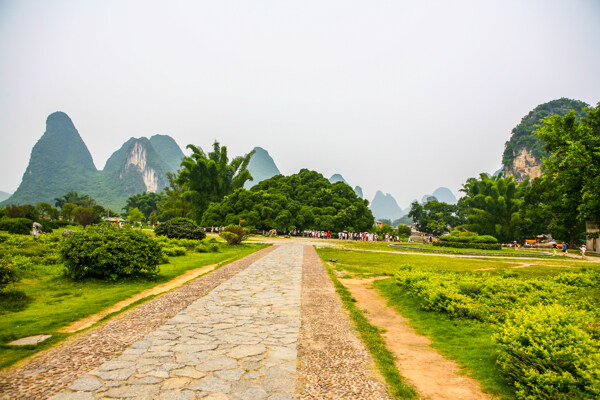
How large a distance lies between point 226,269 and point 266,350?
7.13 meters

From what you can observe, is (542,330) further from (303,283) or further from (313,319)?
(303,283)

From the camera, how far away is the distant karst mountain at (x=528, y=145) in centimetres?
9200

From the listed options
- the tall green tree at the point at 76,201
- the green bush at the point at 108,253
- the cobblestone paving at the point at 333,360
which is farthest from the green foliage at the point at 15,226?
the tall green tree at the point at 76,201

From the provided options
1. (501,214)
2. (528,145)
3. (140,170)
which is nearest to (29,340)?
(501,214)

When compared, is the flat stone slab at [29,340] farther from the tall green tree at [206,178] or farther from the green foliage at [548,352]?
the tall green tree at [206,178]

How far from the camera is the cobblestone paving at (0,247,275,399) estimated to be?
9.48ft

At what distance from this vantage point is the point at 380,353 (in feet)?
13.5

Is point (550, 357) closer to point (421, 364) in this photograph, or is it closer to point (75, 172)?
point (421, 364)

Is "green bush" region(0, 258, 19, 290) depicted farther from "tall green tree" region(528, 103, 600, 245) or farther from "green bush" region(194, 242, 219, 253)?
"tall green tree" region(528, 103, 600, 245)

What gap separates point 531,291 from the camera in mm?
7152

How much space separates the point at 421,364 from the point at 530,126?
4898 inches

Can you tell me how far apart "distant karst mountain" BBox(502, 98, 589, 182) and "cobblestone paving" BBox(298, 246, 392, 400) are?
104773 mm

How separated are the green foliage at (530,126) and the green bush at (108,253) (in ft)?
366

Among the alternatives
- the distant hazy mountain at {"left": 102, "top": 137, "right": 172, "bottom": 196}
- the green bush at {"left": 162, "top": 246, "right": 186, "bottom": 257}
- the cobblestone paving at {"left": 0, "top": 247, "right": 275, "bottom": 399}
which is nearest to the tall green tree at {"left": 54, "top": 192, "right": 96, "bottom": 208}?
the green bush at {"left": 162, "top": 246, "right": 186, "bottom": 257}
